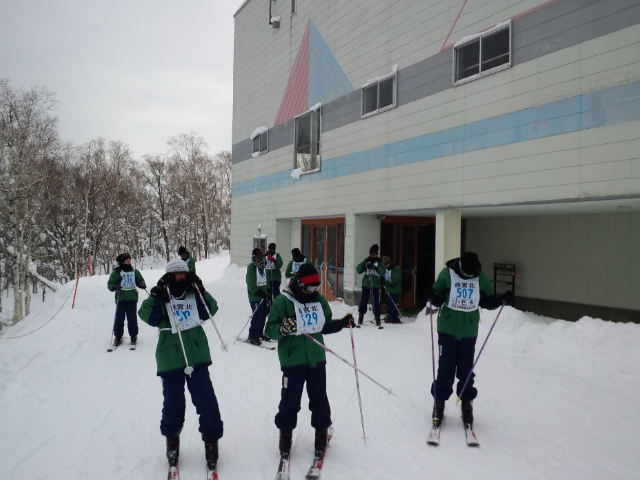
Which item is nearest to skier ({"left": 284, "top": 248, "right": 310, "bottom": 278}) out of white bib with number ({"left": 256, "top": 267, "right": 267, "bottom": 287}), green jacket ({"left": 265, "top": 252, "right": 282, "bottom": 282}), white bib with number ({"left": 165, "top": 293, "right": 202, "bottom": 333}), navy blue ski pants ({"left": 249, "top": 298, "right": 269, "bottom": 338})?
green jacket ({"left": 265, "top": 252, "right": 282, "bottom": 282})

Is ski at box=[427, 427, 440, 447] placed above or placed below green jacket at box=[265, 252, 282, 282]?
below

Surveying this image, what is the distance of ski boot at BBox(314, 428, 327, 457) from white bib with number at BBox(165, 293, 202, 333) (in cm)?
145

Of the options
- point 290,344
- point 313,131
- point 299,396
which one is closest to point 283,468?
point 299,396

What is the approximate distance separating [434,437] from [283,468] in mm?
1543

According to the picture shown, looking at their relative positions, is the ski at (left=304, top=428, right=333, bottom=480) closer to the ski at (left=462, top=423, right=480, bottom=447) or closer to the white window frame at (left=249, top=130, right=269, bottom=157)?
the ski at (left=462, top=423, right=480, bottom=447)

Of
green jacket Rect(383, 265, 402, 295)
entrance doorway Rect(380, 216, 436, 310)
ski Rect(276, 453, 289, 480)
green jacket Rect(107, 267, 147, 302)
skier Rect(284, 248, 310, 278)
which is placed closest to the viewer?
ski Rect(276, 453, 289, 480)

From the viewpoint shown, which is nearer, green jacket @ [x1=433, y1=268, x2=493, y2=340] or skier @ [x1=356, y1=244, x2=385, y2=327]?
green jacket @ [x1=433, y1=268, x2=493, y2=340]

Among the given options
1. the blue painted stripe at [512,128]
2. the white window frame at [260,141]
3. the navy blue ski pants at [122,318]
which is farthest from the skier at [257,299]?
the white window frame at [260,141]

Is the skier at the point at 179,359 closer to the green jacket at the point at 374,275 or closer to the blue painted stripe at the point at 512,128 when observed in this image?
the green jacket at the point at 374,275

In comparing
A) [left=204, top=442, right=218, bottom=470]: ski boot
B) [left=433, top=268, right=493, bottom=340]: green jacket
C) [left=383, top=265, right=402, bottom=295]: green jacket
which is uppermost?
[left=433, top=268, right=493, bottom=340]: green jacket

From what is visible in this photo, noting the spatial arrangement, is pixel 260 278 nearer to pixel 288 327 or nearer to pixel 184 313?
pixel 184 313

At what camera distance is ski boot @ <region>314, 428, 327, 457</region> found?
3643 millimetres

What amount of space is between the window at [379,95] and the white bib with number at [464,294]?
747 cm

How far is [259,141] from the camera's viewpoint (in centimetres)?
1753
